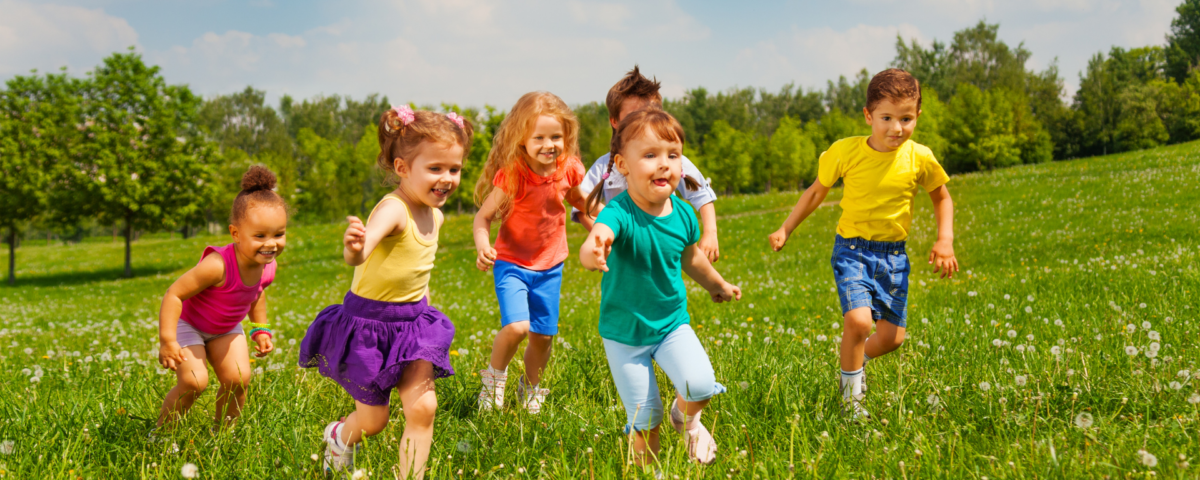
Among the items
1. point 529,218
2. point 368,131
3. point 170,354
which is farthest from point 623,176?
point 368,131

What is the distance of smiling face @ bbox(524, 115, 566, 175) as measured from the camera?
446cm

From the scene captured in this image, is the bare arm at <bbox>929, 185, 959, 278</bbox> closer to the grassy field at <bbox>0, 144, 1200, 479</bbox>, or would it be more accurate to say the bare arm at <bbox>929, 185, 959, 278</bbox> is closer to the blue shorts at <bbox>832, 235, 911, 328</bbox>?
the blue shorts at <bbox>832, 235, 911, 328</bbox>

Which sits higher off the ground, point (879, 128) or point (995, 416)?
point (879, 128)

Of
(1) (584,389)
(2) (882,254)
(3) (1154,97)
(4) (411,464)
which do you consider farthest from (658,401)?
(3) (1154,97)

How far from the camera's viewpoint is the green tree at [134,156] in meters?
26.7

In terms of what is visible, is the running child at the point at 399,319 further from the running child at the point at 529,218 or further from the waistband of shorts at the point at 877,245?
the waistband of shorts at the point at 877,245

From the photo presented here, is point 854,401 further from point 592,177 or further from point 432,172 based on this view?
point 432,172

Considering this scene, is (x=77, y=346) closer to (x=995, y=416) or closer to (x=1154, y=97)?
(x=995, y=416)

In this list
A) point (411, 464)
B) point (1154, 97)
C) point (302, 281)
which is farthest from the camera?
point (1154, 97)

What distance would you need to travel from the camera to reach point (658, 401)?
316 centimetres

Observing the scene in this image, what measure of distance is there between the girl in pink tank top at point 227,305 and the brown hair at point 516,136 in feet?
4.38

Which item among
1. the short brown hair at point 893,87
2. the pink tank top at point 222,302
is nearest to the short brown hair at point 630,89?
the short brown hair at point 893,87

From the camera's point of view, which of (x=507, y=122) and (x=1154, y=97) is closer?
(x=507, y=122)

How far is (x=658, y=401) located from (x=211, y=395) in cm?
315
